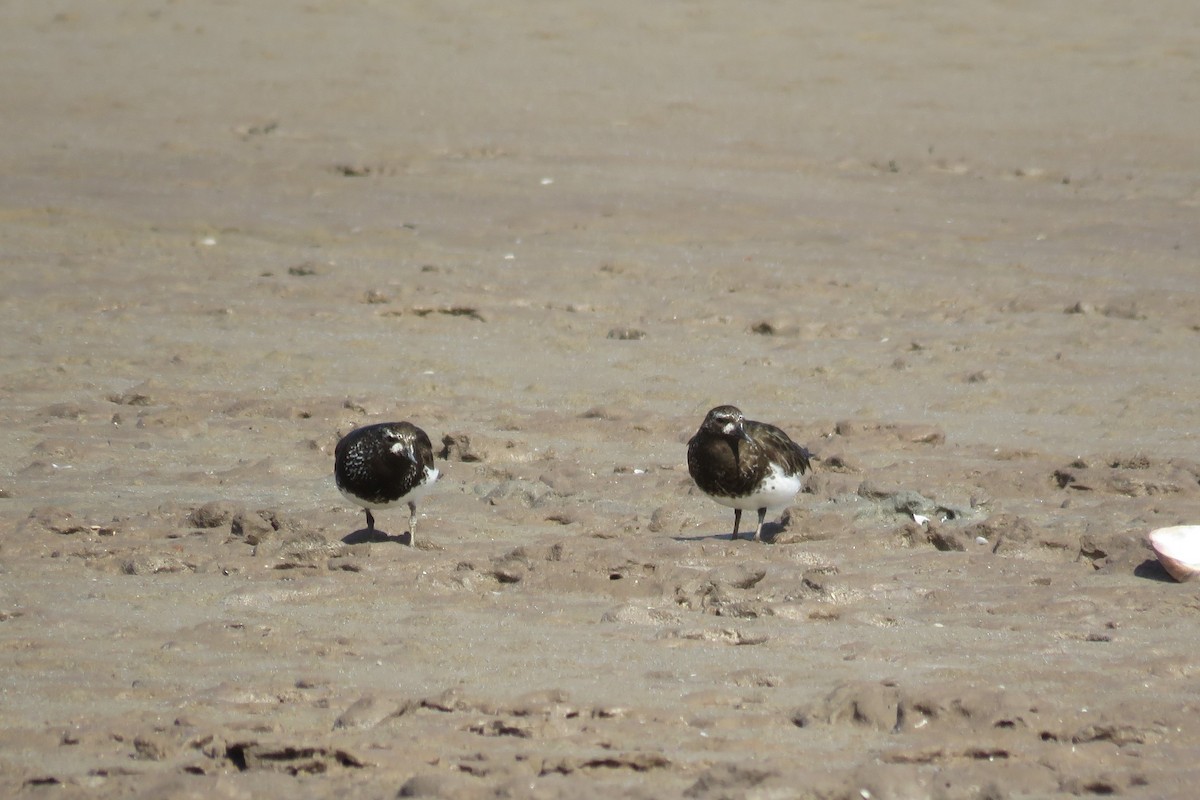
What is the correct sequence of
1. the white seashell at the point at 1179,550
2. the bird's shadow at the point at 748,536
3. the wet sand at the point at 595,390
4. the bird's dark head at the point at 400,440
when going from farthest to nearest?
1. the bird's shadow at the point at 748,536
2. the bird's dark head at the point at 400,440
3. the white seashell at the point at 1179,550
4. the wet sand at the point at 595,390

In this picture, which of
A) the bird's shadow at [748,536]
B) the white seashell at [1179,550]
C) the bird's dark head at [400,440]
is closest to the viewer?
the white seashell at [1179,550]

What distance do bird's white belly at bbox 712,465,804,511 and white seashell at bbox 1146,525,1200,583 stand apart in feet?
5.39

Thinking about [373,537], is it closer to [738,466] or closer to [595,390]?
[738,466]

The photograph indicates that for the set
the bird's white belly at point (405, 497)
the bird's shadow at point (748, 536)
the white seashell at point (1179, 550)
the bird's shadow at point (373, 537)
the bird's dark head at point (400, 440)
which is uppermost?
the bird's dark head at point (400, 440)

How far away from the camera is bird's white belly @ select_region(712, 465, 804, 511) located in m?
8.11

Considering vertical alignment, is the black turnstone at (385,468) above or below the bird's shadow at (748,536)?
above

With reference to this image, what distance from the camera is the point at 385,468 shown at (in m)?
7.92

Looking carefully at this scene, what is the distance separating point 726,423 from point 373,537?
68.4 inches

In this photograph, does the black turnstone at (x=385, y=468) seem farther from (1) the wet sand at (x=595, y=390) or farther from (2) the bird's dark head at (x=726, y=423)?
(2) the bird's dark head at (x=726, y=423)

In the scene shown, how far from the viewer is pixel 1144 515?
8.48m

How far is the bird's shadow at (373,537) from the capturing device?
26.8ft

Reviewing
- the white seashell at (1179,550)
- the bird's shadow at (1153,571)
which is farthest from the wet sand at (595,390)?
the white seashell at (1179,550)

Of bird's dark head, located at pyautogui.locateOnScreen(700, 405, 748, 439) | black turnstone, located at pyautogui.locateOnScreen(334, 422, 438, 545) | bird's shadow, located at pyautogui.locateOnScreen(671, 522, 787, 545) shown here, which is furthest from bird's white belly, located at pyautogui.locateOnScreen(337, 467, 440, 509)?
bird's dark head, located at pyautogui.locateOnScreen(700, 405, 748, 439)

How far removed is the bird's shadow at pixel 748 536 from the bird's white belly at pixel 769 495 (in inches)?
5.9
